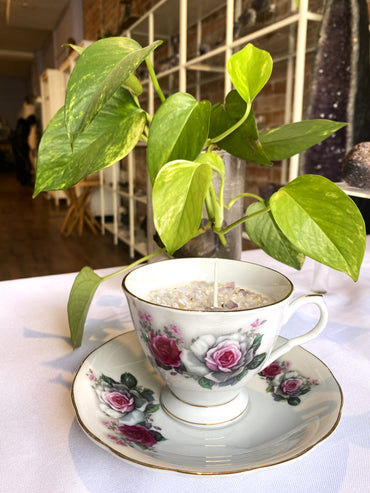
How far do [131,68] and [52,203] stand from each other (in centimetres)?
553

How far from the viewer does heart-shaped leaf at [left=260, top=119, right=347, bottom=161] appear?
0.35 metres

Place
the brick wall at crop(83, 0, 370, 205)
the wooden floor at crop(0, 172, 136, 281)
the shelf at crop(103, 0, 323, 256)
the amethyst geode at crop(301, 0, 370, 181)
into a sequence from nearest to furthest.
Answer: the amethyst geode at crop(301, 0, 370, 181) → the shelf at crop(103, 0, 323, 256) → the brick wall at crop(83, 0, 370, 205) → the wooden floor at crop(0, 172, 136, 281)

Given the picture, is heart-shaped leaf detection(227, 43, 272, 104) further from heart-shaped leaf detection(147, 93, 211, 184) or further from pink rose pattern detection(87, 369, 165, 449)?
pink rose pattern detection(87, 369, 165, 449)

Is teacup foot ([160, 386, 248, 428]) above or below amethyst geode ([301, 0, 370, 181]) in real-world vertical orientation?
below

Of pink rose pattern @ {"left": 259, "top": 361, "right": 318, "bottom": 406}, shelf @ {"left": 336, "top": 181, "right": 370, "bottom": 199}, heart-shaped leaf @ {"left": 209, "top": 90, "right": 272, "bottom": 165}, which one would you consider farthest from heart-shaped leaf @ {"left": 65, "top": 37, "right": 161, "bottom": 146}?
shelf @ {"left": 336, "top": 181, "right": 370, "bottom": 199}

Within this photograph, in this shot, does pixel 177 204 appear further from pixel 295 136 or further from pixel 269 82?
pixel 269 82

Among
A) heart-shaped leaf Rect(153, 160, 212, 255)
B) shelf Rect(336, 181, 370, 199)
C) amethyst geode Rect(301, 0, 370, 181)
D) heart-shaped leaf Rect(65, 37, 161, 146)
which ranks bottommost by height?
shelf Rect(336, 181, 370, 199)

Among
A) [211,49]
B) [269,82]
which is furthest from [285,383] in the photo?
[211,49]

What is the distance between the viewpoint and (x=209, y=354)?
0.26 m

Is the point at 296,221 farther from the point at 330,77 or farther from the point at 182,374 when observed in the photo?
the point at 330,77

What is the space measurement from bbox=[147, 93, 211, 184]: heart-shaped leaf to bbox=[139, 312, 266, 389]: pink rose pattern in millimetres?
107

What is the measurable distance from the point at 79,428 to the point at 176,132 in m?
0.22

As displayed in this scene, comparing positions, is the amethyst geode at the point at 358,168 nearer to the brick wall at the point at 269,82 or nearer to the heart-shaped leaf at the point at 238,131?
the heart-shaped leaf at the point at 238,131

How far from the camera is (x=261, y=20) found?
1.50m
